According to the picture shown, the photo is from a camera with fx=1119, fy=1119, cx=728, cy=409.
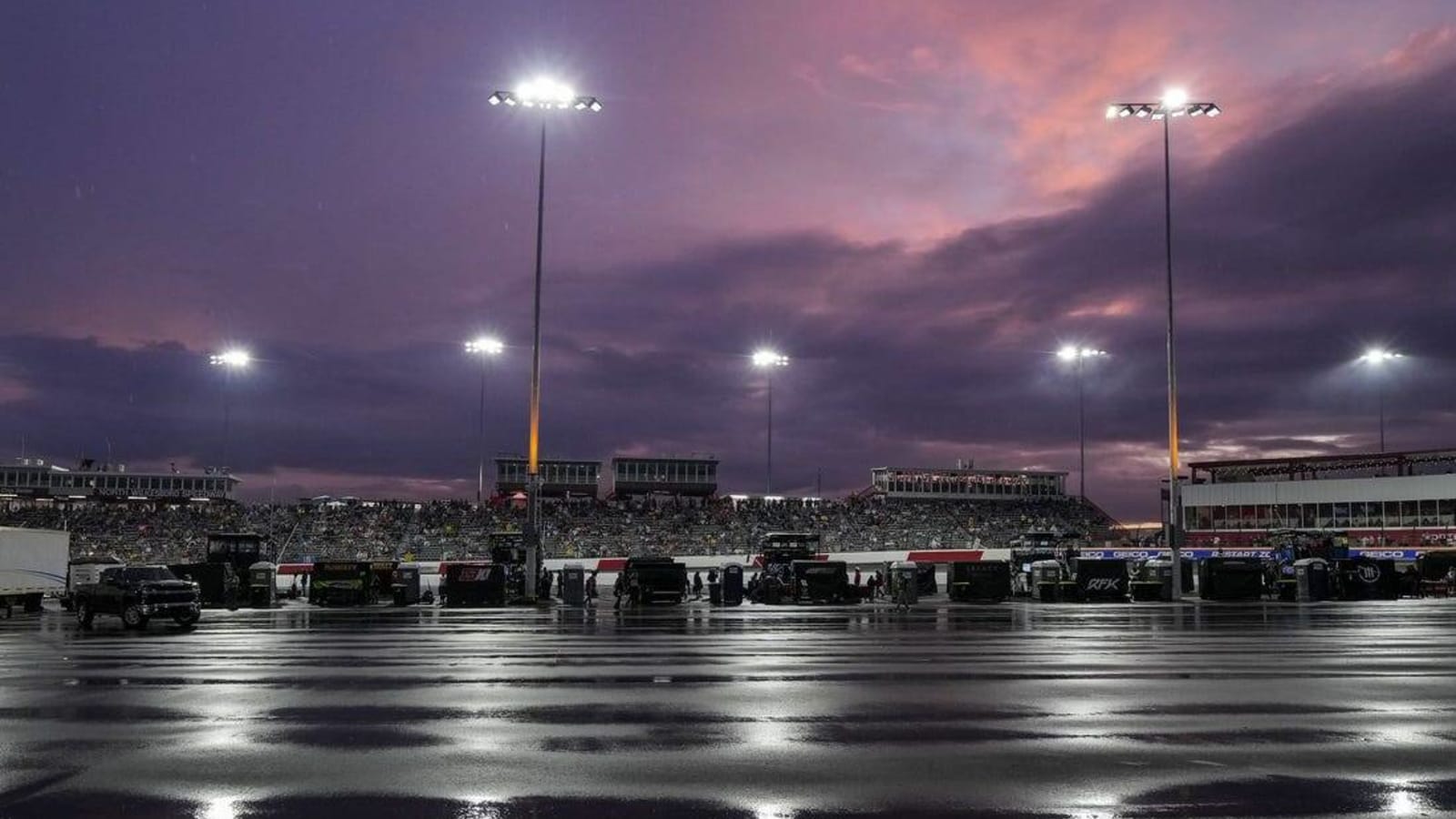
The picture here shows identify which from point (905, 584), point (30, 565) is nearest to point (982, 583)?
point (905, 584)

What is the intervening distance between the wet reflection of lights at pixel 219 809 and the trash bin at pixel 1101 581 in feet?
115

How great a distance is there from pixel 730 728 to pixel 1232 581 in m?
33.3

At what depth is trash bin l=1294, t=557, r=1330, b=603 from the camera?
39.9 meters

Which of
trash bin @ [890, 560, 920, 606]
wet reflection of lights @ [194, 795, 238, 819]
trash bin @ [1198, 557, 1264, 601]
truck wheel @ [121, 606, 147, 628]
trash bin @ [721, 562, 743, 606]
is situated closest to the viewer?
wet reflection of lights @ [194, 795, 238, 819]

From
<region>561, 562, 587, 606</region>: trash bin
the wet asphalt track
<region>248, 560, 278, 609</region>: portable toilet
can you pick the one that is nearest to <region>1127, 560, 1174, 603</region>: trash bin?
the wet asphalt track

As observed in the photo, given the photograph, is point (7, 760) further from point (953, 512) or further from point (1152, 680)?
point (953, 512)

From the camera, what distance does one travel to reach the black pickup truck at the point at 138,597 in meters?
25.6

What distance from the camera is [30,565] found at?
113 ft

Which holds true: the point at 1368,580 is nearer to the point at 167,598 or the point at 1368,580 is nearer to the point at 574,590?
the point at 574,590

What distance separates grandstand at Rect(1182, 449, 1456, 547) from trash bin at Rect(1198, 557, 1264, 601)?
69.4 feet

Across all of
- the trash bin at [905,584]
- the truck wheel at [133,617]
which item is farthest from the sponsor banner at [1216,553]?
the truck wheel at [133,617]

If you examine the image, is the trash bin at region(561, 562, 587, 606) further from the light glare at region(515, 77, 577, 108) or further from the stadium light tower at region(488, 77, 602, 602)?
the light glare at region(515, 77, 577, 108)

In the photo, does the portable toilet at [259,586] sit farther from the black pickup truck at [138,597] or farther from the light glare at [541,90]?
the light glare at [541,90]

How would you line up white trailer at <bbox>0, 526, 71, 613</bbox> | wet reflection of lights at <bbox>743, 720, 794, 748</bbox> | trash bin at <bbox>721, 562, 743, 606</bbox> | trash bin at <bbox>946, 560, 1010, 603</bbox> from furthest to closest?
trash bin at <bbox>946, 560, 1010, 603</bbox>
trash bin at <bbox>721, 562, 743, 606</bbox>
white trailer at <bbox>0, 526, 71, 613</bbox>
wet reflection of lights at <bbox>743, 720, 794, 748</bbox>
